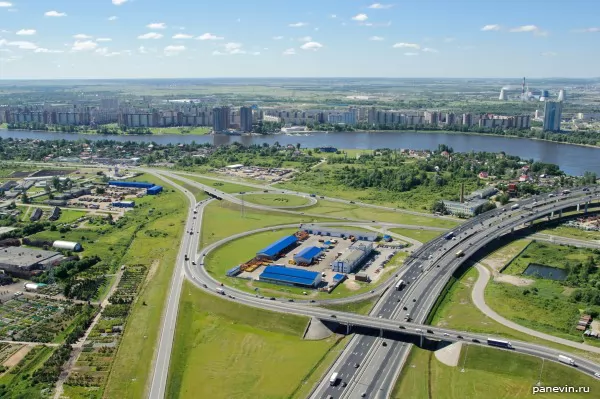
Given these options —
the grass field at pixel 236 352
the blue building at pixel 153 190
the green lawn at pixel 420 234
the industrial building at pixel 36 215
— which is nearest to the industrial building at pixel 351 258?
the green lawn at pixel 420 234

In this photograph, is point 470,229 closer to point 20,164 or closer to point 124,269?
point 124,269

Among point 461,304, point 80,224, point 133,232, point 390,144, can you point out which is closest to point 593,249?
point 461,304

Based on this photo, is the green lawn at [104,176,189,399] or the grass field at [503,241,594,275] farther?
the grass field at [503,241,594,275]

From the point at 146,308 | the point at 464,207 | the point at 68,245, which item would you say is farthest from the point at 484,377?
the point at 68,245

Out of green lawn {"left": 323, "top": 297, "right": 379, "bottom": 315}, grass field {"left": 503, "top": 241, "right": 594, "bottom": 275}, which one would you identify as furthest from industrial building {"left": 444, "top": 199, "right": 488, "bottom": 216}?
green lawn {"left": 323, "top": 297, "right": 379, "bottom": 315}

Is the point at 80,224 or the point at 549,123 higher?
the point at 549,123

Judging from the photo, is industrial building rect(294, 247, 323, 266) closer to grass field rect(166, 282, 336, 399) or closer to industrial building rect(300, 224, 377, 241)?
industrial building rect(300, 224, 377, 241)
